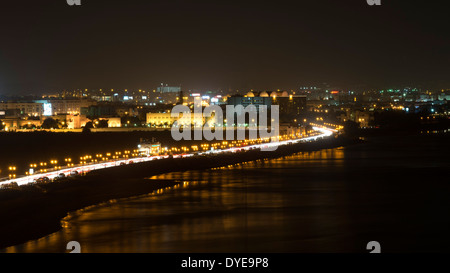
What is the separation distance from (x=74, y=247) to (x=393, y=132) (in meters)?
28.7

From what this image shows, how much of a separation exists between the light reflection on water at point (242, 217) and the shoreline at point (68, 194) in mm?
256

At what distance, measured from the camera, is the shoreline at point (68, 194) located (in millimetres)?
7484

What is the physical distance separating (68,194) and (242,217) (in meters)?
2.93

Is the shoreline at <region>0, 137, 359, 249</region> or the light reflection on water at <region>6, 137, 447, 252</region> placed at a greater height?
the shoreline at <region>0, 137, 359, 249</region>

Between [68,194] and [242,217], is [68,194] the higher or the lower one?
the higher one

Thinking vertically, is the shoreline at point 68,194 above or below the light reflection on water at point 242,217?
above

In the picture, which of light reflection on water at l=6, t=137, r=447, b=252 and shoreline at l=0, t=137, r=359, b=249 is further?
shoreline at l=0, t=137, r=359, b=249

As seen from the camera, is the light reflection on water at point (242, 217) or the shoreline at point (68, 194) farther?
the shoreline at point (68, 194)

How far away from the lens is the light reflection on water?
693cm

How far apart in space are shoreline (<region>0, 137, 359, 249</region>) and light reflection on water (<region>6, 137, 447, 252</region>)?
0.84ft

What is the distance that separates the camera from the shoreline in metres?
7.48

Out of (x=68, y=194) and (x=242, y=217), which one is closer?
(x=242, y=217)

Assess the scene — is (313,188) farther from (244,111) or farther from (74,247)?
(244,111)

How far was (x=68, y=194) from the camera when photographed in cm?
968
